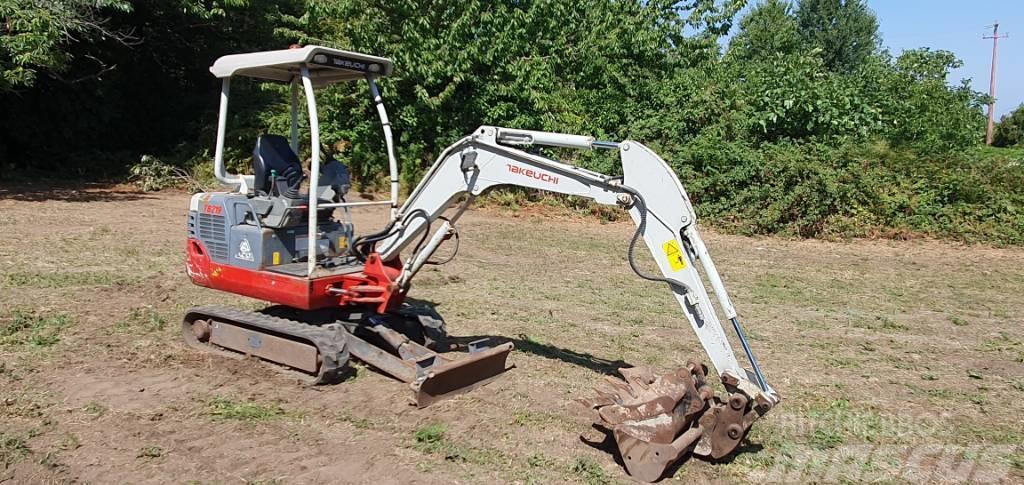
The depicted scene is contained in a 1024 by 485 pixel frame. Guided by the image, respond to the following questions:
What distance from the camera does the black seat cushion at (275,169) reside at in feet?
21.7

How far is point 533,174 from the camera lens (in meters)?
5.61

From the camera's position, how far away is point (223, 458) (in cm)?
479

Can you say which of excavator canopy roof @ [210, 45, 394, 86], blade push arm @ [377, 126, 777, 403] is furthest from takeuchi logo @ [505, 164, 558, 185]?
excavator canopy roof @ [210, 45, 394, 86]

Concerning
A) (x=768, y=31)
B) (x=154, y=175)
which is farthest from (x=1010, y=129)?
(x=154, y=175)

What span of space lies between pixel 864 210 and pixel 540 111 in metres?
6.65

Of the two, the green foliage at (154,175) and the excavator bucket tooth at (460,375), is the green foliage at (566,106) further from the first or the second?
the excavator bucket tooth at (460,375)

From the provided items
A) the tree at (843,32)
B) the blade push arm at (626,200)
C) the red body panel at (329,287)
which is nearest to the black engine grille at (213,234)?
the red body panel at (329,287)

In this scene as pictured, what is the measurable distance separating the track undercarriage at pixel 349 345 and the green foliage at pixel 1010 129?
4396 cm

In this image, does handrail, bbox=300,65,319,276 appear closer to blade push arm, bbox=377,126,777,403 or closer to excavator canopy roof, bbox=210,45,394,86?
excavator canopy roof, bbox=210,45,394,86

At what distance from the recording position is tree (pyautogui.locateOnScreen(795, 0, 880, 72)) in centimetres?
4153

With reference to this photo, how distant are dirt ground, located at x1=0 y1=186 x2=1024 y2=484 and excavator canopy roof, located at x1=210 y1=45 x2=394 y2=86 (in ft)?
7.84

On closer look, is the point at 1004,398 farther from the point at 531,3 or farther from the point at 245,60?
the point at 531,3

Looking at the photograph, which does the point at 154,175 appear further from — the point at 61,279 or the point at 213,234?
the point at 213,234

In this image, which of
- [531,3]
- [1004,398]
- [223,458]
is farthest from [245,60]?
[531,3]
